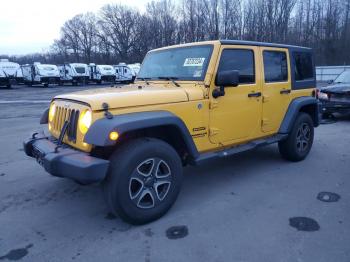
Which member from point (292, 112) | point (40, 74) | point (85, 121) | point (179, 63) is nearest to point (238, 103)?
point (179, 63)

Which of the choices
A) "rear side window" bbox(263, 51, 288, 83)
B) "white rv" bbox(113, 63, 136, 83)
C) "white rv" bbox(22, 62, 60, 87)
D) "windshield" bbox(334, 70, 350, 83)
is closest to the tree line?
"white rv" bbox(113, 63, 136, 83)

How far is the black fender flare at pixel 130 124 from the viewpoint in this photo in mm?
3059

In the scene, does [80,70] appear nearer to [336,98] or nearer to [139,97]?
[336,98]

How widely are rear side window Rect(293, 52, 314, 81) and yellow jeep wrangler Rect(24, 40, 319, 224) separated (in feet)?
0.28

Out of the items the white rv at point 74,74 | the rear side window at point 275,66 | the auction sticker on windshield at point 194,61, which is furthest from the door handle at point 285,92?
the white rv at point 74,74

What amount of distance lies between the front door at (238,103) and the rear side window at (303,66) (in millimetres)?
1161

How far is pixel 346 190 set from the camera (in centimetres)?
446

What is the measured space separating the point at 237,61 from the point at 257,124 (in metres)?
1.00

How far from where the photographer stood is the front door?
420 centimetres

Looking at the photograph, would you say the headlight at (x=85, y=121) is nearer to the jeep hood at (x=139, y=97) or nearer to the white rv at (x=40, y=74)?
the jeep hood at (x=139, y=97)

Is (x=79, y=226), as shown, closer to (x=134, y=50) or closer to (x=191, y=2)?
(x=191, y=2)

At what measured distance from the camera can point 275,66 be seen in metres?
5.15

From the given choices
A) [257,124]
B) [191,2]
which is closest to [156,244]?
[257,124]

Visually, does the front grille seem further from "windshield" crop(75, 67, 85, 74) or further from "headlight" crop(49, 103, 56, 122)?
"windshield" crop(75, 67, 85, 74)
